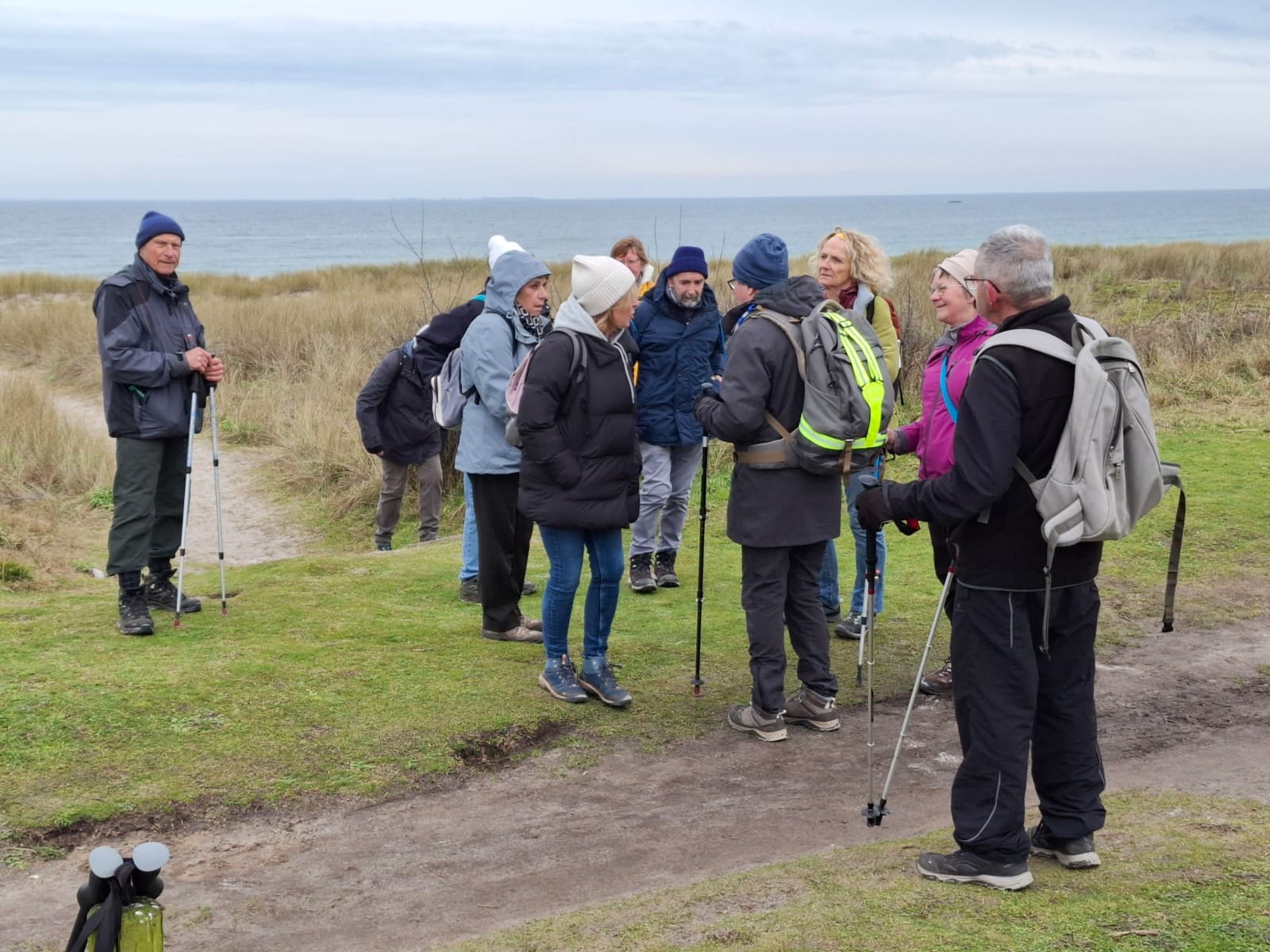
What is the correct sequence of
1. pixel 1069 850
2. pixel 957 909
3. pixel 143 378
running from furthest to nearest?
1. pixel 143 378
2. pixel 1069 850
3. pixel 957 909

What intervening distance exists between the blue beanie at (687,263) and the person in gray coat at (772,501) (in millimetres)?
1517

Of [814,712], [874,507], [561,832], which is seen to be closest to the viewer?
[874,507]

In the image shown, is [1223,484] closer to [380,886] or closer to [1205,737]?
[1205,737]

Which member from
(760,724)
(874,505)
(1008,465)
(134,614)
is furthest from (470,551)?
(1008,465)

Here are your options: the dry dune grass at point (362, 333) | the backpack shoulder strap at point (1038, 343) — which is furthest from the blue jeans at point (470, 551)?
the dry dune grass at point (362, 333)

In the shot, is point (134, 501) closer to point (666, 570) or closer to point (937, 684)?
point (666, 570)

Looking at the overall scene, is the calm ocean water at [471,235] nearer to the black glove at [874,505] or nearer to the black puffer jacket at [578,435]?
the black puffer jacket at [578,435]

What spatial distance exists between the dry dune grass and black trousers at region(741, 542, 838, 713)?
645 centimetres

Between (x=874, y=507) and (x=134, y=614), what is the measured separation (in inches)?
160

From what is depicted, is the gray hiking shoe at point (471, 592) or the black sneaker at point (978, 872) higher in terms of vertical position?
the black sneaker at point (978, 872)

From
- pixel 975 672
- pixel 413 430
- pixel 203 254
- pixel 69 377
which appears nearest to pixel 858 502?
pixel 975 672

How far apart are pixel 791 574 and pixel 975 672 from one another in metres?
1.73

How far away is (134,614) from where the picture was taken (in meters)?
6.39

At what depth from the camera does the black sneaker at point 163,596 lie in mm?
6848
